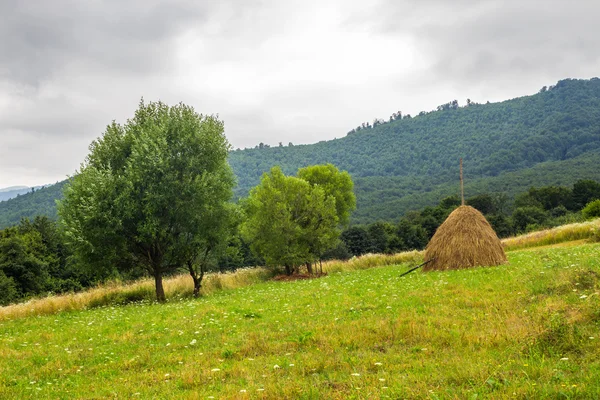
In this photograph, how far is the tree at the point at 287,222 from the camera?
131 ft

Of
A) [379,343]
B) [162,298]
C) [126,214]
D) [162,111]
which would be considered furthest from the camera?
[162,111]

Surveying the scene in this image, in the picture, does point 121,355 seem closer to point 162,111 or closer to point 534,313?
point 534,313

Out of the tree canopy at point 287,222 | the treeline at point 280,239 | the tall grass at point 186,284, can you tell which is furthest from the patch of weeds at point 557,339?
the tree canopy at point 287,222

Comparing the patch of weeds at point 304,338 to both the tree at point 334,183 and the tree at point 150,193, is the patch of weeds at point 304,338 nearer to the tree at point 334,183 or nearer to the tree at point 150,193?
the tree at point 150,193

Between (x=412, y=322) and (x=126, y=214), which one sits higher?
(x=126, y=214)

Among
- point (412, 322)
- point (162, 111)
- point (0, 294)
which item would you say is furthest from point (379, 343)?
point (0, 294)

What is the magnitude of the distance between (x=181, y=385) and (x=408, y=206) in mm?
149253

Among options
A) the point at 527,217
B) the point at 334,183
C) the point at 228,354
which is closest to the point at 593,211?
the point at 334,183

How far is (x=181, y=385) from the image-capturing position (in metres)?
8.04

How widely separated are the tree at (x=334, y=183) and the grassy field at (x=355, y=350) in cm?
3880

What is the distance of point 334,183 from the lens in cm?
5591

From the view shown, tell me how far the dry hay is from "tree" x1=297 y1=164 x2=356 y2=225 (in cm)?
2873

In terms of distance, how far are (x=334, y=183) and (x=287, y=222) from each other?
693 inches

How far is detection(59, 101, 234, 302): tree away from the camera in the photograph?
2498 cm
